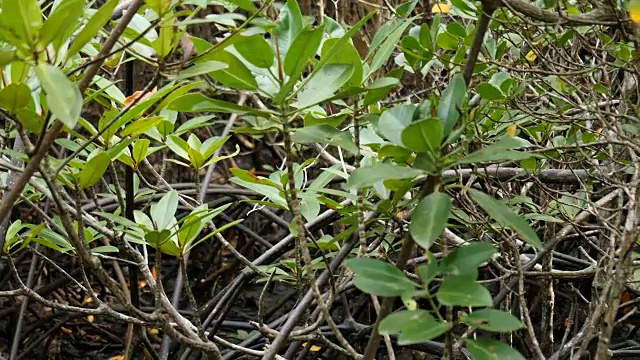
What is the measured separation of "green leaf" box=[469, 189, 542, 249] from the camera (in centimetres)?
65

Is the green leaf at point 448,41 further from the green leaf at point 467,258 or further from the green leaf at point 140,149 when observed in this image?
the green leaf at point 467,258

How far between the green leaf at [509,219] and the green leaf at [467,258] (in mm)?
25

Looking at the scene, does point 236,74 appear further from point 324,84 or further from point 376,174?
point 376,174

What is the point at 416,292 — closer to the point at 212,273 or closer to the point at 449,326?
the point at 449,326

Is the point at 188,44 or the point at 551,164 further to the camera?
the point at 551,164

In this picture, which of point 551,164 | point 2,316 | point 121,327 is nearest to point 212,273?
point 121,327

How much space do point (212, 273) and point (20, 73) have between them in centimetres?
177

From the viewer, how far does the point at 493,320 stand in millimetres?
636

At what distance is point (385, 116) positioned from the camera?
0.75 m

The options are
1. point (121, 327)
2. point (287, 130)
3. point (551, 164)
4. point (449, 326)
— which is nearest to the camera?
point (449, 326)

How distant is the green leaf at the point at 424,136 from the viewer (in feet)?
2.13

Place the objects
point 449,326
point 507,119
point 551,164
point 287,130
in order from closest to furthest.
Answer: point 449,326, point 287,130, point 507,119, point 551,164

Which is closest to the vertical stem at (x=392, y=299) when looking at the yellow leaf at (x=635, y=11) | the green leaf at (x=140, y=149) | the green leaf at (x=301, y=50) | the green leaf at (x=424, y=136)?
the green leaf at (x=424, y=136)

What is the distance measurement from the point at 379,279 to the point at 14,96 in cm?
38
